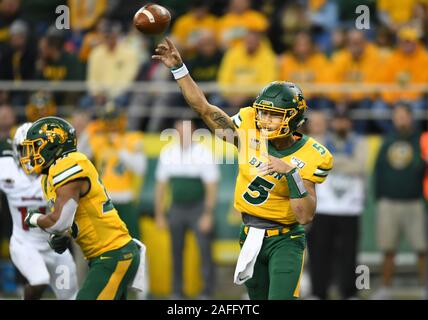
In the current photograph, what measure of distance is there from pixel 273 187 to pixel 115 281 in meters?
1.27

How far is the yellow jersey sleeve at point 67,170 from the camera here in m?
6.50

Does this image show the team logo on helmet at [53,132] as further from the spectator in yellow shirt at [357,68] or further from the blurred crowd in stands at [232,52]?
the spectator in yellow shirt at [357,68]

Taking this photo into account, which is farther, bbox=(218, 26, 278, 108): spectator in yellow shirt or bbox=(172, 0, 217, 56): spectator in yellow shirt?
bbox=(172, 0, 217, 56): spectator in yellow shirt

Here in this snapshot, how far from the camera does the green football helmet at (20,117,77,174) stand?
6.73 meters

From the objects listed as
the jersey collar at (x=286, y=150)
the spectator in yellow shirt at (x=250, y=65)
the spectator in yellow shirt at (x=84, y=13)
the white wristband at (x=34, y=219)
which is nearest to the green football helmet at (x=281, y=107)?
the jersey collar at (x=286, y=150)

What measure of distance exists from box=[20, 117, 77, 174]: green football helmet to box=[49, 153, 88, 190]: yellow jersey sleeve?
5.1 inches

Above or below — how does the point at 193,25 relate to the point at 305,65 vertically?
above

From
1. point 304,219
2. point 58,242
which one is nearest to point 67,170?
point 58,242

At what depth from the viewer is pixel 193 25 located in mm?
13016

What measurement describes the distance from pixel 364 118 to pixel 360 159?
52.0 inches

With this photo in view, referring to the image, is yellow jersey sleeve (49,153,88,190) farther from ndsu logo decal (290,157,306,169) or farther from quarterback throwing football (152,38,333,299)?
ndsu logo decal (290,157,306,169)

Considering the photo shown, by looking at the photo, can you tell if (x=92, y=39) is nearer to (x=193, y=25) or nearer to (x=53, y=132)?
(x=193, y=25)

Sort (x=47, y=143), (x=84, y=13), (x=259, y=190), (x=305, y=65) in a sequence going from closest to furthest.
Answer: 1. (x=259, y=190)
2. (x=47, y=143)
3. (x=305, y=65)
4. (x=84, y=13)

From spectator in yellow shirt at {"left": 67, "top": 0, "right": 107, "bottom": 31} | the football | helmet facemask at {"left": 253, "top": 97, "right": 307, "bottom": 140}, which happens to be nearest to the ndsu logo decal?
helmet facemask at {"left": 253, "top": 97, "right": 307, "bottom": 140}
